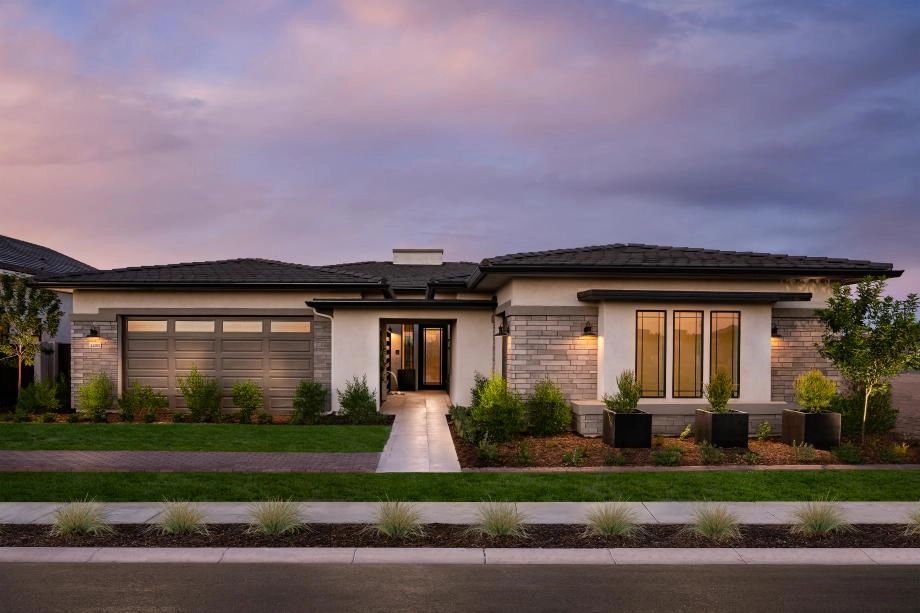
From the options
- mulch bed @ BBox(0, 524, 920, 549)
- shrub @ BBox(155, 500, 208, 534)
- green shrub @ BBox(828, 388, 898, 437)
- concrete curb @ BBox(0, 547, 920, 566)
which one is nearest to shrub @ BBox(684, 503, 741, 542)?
mulch bed @ BBox(0, 524, 920, 549)

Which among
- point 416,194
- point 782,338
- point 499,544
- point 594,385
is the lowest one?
point 499,544

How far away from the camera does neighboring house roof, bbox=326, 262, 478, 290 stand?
2394 centimetres

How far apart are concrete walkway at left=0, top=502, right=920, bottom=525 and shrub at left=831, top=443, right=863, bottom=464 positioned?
2746 millimetres

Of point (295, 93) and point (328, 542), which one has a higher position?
point (295, 93)

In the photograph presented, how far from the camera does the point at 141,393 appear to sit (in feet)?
55.1

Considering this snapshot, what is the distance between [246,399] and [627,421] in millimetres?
9678

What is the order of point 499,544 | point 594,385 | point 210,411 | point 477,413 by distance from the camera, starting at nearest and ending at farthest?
point 499,544 → point 477,413 → point 594,385 → point 210,411

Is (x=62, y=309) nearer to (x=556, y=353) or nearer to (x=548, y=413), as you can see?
(x=556, y=353)

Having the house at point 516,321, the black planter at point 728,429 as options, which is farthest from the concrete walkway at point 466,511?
the house at point 516,321

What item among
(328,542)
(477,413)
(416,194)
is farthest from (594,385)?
(416,194)

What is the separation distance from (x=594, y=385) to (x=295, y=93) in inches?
500

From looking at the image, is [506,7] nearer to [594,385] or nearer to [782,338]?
[594,385]

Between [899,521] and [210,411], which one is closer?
[899,521]

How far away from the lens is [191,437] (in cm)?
1386
